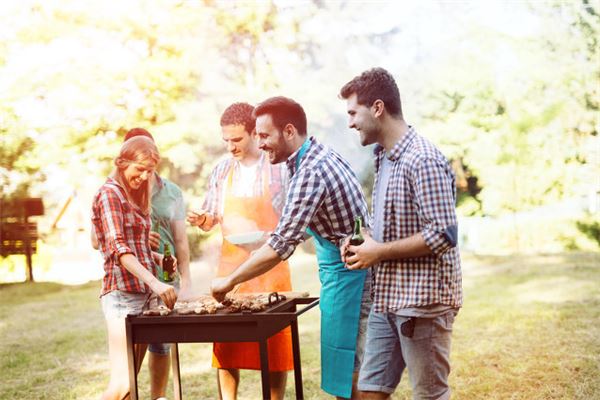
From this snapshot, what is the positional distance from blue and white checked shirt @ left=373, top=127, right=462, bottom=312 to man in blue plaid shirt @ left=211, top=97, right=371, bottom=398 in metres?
0.34

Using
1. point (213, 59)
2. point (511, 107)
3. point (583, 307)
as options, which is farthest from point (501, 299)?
point (213, 59)

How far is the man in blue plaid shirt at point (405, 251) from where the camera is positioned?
2.13 meters

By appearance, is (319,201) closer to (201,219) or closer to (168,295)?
(168,295)

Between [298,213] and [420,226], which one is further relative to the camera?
[298,213]

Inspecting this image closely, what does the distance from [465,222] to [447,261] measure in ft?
35.0

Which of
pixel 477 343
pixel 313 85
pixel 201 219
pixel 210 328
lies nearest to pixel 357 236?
pixel 210 328

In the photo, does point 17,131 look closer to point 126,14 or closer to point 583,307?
point 126,14

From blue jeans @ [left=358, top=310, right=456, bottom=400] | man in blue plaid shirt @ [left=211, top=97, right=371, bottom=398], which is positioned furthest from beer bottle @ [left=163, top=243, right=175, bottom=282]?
blue jeans @ [left=358, top=310, right=456, bottom=400]

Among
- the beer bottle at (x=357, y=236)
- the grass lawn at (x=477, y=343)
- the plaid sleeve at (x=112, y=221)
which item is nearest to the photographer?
the beer bottle at (x=357, y=236)

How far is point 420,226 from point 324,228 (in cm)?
55

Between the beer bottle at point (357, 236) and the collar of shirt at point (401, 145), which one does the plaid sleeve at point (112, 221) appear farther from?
the collar of shirt at point (401, 145)

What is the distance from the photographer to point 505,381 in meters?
4.83

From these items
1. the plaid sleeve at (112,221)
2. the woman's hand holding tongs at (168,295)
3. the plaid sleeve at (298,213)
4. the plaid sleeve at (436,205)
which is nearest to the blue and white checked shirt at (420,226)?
the plaid sleeve at (436,205)

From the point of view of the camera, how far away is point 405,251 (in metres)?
2.16
